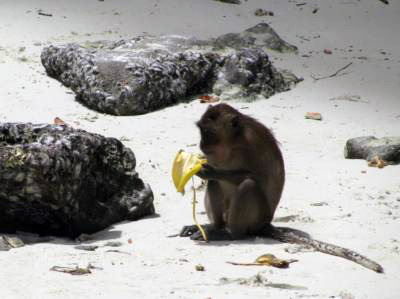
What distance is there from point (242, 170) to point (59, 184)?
1294 mm

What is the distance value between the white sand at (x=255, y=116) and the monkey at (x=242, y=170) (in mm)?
172


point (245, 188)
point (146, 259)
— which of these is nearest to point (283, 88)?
point (245, 188)

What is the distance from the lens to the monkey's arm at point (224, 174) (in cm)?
575

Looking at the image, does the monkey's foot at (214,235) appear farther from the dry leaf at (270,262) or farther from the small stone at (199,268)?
the small stone at (199,268)

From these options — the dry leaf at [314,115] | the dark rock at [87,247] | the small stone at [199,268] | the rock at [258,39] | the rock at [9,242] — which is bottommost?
the dark rock at [87,247]

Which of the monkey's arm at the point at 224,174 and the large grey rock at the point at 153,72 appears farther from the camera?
the large grey rock at the point at 153,72

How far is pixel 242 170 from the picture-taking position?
5.80m

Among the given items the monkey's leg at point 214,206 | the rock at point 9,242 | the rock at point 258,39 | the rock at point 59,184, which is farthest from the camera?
the rock at point 258,39

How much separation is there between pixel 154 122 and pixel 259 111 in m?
1.26

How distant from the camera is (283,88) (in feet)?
33.0

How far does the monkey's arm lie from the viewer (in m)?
5.75

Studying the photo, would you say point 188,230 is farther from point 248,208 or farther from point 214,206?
point 248,208

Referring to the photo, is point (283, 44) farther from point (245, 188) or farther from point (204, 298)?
point (204, 298)


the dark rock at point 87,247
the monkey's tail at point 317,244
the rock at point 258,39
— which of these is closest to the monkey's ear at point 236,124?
the monkey's tail at point 317,244
